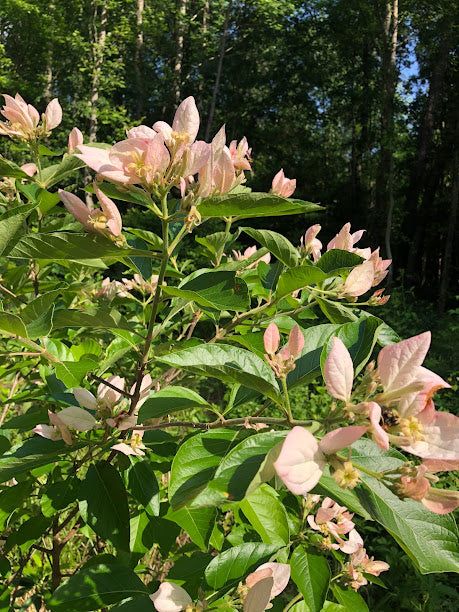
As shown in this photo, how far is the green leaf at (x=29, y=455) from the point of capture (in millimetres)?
589

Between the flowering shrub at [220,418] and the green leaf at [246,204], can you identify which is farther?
the green leaf at [246,204]

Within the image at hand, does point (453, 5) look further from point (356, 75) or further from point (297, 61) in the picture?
point (297, 61)

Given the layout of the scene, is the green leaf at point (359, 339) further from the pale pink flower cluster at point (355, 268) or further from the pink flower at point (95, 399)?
the pink flower at point (95, 399)

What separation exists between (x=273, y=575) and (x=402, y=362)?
35 centimetres

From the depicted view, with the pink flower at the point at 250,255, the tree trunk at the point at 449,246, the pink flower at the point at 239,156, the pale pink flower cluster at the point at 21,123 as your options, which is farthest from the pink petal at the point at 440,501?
the tree trunk at the point at 449,246

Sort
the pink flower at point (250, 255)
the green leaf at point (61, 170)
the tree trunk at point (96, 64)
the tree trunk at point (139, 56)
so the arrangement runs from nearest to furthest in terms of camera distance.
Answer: the green leaf at point (61, 170)
the pink flower at point (250, 255)
the tree trunk at point (96, 64)
the tree trunk at point (139, 56)

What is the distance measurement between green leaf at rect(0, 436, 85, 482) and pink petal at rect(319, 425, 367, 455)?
16.2 inches

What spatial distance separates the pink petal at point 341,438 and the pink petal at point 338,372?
2.1 inches

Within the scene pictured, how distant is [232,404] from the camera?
2.07ft

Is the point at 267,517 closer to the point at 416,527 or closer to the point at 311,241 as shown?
the point at 416,527

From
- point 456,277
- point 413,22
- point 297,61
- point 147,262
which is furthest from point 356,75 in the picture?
point 147,262

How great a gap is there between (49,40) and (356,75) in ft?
24.0

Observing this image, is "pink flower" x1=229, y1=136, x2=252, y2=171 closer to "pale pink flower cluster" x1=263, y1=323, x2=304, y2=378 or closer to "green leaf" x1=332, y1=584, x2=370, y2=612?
"pale pink flower cluster" x1=263, y1=323, x2=304, y2=378

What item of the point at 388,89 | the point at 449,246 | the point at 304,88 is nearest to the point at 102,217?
the point at 449,246
